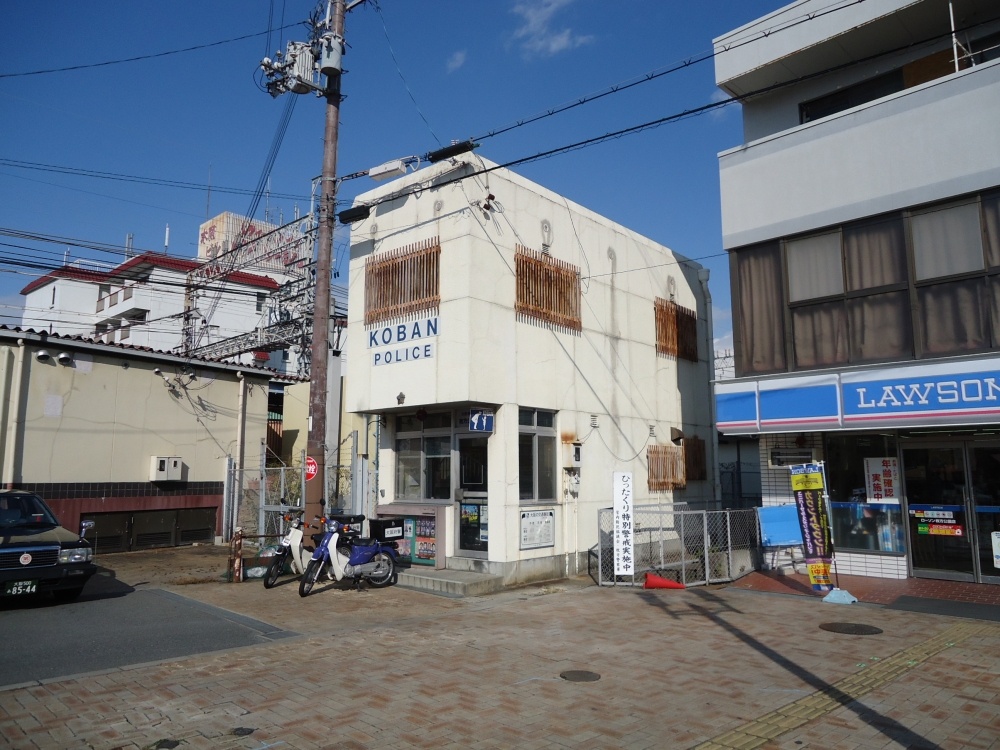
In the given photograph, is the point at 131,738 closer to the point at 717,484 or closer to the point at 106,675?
the point at 106,675

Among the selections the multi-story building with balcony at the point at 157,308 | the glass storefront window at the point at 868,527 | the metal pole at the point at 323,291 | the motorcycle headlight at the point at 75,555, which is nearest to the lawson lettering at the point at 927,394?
the glass storefront window at the point at 868,527

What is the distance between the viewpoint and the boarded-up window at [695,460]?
18.9 meters

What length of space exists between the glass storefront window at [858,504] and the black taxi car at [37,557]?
12889mm

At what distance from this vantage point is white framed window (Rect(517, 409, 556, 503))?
46.3ft

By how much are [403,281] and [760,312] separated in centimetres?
713

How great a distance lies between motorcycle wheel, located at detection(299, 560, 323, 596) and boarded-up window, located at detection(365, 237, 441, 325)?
5108mm

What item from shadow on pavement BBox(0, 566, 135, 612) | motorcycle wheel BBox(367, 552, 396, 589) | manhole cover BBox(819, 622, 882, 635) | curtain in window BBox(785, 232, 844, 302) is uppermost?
curtain in window BBox(785, 232, 844, 302)

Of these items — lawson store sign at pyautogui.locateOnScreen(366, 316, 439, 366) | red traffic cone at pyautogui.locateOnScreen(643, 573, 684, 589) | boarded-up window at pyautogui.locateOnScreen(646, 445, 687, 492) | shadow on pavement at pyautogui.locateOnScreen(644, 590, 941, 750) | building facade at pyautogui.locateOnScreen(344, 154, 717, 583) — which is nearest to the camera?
shadow on pavement at pyautogui.locateOnScreen(644, 590, 941, 750)

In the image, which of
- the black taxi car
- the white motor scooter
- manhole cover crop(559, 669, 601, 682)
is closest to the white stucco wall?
the black taxi car

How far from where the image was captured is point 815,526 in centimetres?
1166

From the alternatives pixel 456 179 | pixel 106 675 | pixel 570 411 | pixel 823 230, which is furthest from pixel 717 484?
pixel 106 675

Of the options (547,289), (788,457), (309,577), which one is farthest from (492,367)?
(788,457)

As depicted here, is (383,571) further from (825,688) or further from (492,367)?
(825,688)

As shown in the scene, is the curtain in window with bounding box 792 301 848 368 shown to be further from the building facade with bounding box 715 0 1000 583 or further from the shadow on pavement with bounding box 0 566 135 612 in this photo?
the shadow on pavement with bounding box 0 566 135 612
